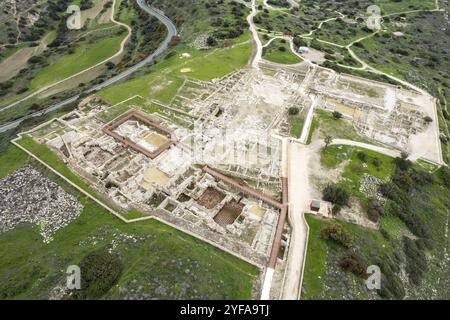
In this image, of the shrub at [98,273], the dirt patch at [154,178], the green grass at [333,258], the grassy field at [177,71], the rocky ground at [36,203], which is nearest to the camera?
the shrub at [98,273]

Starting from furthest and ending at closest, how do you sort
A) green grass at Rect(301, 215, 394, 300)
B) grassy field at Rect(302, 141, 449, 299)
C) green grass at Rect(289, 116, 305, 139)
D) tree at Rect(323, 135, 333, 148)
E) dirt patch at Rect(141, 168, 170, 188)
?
green grass at Rect(289, 116, 305, 139) → tree at Rect(323, 135, 333, 148) → dirt patch at Rect(141, 168, 170, 188) → grassy field at Rect(302, 141, 449, 299) → green grass at Rect(301, 215, 394, 300)

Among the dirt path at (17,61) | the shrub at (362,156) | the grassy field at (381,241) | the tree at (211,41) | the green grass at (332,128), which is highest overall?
the tree at (211,41)

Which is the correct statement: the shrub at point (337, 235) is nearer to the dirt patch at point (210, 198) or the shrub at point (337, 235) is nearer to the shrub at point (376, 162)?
the dirt patch at point (210, 198)

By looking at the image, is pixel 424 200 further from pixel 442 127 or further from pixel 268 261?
pixel 268 261

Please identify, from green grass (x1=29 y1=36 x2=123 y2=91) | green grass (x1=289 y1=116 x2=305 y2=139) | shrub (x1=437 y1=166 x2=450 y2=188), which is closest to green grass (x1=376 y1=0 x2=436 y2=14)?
green grass (x1=289 y1=116 x2=305 y2=139)

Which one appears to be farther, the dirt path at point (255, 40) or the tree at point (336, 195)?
the dirt path at point (255, 40)

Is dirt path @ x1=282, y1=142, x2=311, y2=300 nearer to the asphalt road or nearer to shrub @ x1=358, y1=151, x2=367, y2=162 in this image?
shrub @ x1=358, y1=151, x2=367, y2=162

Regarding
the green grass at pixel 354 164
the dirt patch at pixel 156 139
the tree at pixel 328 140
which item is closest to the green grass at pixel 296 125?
the tree at pixel 328 140
